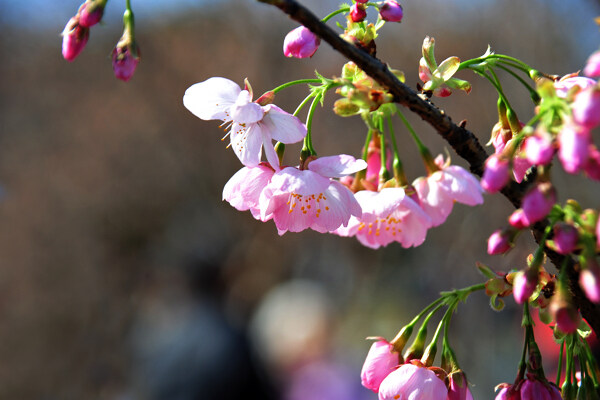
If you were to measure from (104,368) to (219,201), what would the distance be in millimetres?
1937

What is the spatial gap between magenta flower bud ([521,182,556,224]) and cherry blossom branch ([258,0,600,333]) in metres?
0.11

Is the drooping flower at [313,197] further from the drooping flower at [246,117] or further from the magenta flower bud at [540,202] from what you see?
the magenta flower bud at [540,202]

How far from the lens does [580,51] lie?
4.04 metres

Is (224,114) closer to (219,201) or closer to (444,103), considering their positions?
(444,103)

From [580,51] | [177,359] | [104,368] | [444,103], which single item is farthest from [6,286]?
[580,51]

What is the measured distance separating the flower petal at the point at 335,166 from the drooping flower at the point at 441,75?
11 cm

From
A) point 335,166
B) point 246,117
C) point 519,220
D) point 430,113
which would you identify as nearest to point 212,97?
point 246,117

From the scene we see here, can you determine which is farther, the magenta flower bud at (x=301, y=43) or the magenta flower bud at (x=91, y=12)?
the magenta flower bud at (x=301, y=43)

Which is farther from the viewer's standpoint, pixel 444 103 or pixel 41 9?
pixel 41 9

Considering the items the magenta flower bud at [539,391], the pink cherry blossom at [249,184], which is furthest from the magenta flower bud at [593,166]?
the pink cherry blossom at [249,184]

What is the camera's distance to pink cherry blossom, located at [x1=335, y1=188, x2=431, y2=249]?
0.71 meters

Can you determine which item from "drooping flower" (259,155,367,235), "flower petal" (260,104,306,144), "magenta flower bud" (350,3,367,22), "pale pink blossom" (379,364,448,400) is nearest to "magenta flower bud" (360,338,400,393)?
"pale pink blossom" (379,364,448,400)

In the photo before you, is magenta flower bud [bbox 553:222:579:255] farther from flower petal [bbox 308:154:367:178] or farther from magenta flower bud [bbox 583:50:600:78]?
flower petal [bbox 308:154:367:178]

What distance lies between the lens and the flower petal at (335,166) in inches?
25.0
